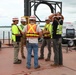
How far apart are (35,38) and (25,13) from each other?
11.4m

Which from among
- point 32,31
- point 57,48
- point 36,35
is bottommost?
point 57,48

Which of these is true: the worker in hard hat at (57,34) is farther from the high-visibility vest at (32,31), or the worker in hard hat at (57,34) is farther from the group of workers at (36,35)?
the high-visibility vest at (32,31)

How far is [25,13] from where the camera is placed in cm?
2005

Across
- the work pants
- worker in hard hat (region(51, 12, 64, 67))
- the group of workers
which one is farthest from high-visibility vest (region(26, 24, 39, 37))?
the work pants

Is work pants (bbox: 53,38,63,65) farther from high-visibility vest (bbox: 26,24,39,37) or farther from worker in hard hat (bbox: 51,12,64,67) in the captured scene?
high-visibility vest (bbox: 26,24,39,37)

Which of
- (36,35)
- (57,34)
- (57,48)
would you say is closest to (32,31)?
(36,35)

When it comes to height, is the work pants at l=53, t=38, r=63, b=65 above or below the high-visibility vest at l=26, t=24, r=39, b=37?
below

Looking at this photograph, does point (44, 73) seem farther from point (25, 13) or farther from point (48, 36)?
point (25, 13)

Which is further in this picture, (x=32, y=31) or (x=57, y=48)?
(x=57, y=48)

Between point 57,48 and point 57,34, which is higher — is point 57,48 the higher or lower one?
the lower one

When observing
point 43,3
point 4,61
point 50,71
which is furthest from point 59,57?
point 43,3

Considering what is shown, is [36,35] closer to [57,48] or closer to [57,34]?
[57,34]

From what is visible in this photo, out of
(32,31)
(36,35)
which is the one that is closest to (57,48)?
(36,35)

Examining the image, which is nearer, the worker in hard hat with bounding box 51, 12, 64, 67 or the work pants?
the worker in hard hat with bounding box 51, 12, 64, 67
